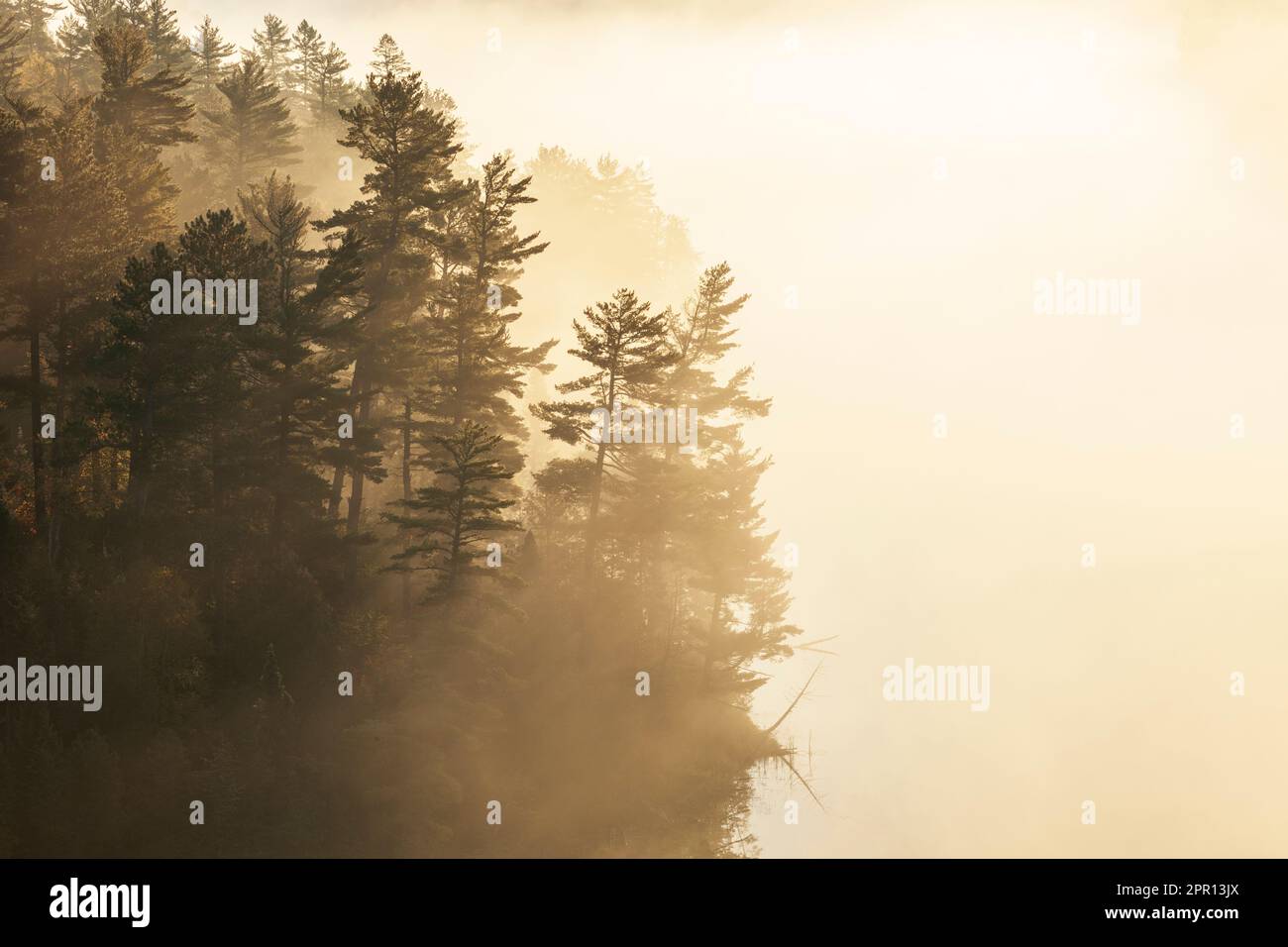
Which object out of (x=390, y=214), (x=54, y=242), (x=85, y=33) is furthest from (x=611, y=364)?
(x=85, y=33)

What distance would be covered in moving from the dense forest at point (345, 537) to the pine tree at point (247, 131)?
1264cm

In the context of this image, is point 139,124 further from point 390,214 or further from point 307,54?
point 307,54

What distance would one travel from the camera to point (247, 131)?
63781 mm

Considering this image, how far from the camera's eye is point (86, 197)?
1387 inches

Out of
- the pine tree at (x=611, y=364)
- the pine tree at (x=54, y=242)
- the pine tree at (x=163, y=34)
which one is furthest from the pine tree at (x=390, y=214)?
the pine tree at (x=163, y=34)

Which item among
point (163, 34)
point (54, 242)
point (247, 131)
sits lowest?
point (54, 242)

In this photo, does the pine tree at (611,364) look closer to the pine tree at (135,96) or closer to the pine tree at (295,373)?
the pine tree at (295,373)

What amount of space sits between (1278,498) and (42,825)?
187541mm

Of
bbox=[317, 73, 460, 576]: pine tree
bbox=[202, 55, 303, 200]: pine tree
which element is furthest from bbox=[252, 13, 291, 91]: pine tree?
bbox=[317, 73, 460, 576]: pine tree

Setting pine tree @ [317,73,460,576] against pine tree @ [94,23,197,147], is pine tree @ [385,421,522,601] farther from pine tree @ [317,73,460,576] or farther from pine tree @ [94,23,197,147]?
pine tree @ [94,23,197,147]

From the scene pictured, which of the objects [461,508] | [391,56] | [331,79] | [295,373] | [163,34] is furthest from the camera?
[331,79]

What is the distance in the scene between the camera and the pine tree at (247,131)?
207ft

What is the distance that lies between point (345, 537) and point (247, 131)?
36.3 metres
